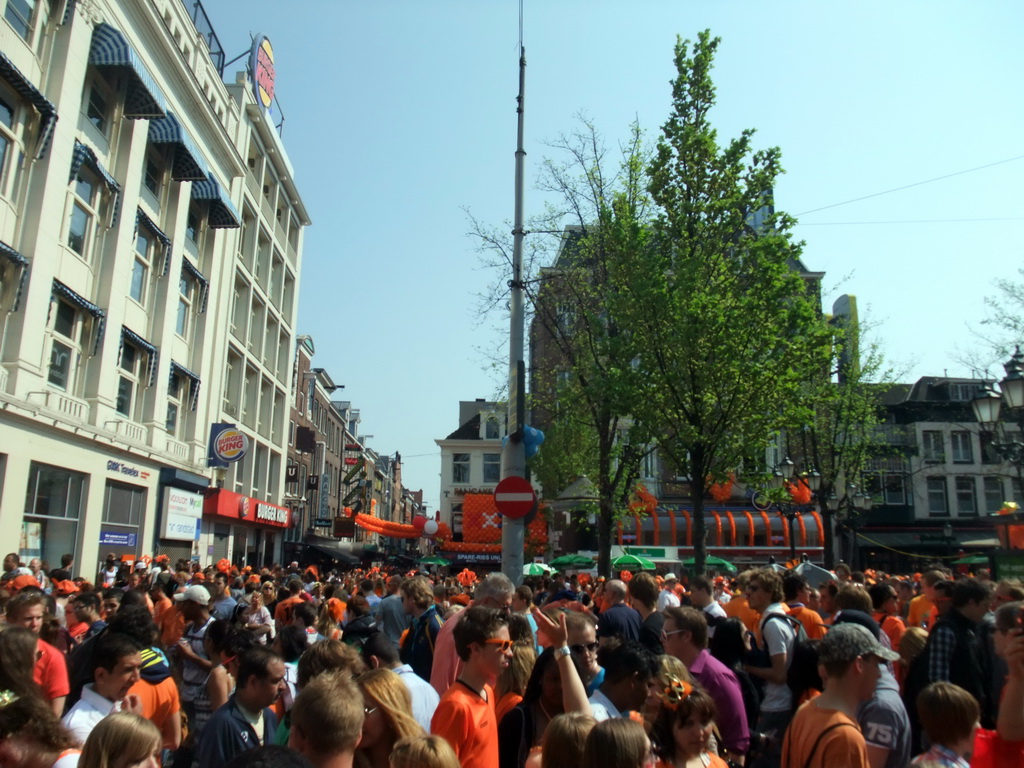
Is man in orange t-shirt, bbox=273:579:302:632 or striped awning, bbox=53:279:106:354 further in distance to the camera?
striped awning, bbox=53:279:106:354

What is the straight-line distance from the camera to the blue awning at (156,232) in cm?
2386

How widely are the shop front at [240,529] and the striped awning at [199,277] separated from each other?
24.1ft

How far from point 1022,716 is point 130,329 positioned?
2422 cm

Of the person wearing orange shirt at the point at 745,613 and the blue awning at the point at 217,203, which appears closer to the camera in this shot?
the person wearing orange shirt at the point at 745,613

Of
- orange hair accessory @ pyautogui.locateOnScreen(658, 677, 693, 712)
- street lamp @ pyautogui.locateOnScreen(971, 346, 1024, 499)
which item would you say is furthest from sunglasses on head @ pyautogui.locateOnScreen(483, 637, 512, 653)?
street lamp @ pyautogui.locateOnScreen(971, 346, 1024, 499)

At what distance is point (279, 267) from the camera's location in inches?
1676

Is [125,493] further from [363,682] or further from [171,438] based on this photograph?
[363,682]

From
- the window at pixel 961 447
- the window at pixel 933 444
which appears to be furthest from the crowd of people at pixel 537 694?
the window at pixel 961 447

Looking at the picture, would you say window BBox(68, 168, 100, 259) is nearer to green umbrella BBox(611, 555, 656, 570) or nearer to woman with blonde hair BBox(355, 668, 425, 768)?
green umbrella BBox(611, 555, 656, 570)

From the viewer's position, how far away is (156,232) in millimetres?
24812

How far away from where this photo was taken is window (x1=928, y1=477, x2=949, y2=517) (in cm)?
4838

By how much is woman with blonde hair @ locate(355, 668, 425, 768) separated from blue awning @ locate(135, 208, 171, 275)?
22.8 meters

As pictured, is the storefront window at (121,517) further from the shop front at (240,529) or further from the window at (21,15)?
the window at (21,15)

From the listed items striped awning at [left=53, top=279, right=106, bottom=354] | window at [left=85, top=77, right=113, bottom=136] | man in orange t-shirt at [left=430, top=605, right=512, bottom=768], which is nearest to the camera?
man in orange t-shirt at [left=430, top=605, right=512, bottom=768]
